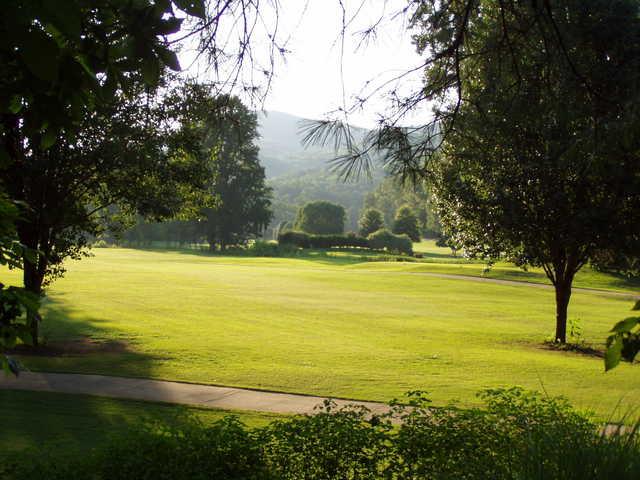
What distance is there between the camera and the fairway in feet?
38.8

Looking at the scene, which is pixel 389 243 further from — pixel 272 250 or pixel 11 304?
pixel 11 304

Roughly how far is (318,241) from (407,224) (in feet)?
43.4

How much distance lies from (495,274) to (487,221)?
1048 inches

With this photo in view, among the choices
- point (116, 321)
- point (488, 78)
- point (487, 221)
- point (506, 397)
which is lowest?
point (116, 321)

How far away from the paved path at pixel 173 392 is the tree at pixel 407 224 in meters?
69.6

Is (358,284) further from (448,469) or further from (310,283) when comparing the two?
(448,469)

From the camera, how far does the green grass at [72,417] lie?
7.46 metres

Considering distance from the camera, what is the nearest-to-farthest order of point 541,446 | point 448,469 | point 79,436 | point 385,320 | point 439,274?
point 541,446, point 448,469, point 79,436, point 385,320, point 439,274

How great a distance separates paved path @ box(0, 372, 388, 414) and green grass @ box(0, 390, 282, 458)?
372 millimetres

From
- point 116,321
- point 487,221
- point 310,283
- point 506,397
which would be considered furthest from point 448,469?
point 310,283

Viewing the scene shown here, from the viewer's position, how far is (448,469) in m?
4.98

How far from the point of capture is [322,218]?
85438 millimetres

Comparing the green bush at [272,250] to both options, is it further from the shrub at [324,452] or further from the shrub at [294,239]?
Answer: the shrub at [324,452]

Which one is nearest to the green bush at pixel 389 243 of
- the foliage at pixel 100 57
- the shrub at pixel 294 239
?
the shrub at pixel 294 239
